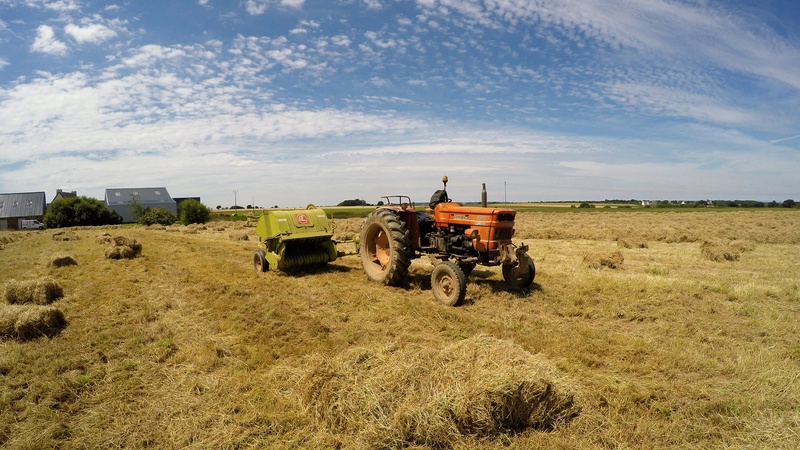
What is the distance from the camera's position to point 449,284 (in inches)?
299

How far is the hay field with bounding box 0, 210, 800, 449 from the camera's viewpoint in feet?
11.2

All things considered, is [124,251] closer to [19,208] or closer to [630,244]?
[630,244]

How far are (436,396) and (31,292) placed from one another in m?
7.89

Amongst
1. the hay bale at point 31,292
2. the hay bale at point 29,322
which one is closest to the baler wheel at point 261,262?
the hay bale at point 31,292

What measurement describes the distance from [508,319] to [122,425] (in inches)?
197

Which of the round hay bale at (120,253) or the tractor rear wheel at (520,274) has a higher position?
the round hay bale at (120,253)

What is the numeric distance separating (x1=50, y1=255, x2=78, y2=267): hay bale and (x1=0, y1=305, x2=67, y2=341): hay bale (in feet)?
20.6

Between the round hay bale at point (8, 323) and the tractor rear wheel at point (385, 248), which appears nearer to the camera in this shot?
the round hay bale at point (8, 323)

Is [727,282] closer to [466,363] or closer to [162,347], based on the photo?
[466,363]

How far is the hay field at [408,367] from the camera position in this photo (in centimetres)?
340

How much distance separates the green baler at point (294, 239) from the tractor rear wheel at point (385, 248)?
137 centimetres

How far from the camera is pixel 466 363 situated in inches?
155

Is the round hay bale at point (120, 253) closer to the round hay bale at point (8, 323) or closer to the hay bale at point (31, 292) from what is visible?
the hay bale at point (31, 292)


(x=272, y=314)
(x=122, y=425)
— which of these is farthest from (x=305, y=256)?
(x=122, y=425)
